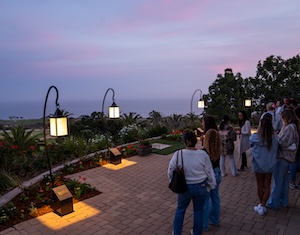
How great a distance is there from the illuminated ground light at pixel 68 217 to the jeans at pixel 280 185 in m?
3.41

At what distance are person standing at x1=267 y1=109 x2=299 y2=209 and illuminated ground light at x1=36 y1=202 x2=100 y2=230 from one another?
347 cm

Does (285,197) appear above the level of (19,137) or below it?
below

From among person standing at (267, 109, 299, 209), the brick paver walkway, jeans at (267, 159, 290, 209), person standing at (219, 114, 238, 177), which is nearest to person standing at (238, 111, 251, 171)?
person standing at (219, 114, 238, 177)

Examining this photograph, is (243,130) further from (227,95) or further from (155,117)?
(227,95)

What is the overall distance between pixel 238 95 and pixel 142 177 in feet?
39.8

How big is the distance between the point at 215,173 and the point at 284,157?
1.47 m

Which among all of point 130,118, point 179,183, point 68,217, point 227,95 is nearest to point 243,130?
point 179,183

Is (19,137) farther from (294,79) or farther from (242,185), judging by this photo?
(294,79)

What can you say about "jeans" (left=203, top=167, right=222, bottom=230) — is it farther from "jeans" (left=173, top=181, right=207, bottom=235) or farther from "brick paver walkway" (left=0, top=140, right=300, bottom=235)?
"jeans" (left=173, top=181, right=207, bottom=235)

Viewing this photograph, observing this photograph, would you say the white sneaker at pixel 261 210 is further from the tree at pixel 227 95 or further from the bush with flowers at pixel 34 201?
the tree at pixel 227 95

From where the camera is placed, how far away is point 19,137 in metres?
8.16

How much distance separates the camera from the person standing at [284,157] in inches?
170

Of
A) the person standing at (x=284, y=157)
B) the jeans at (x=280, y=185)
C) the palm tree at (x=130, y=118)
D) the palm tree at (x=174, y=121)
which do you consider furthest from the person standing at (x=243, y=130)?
the palm tree at (x=130, y=118)

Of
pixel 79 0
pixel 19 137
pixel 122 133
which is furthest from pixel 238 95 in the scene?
pixel 19 137
